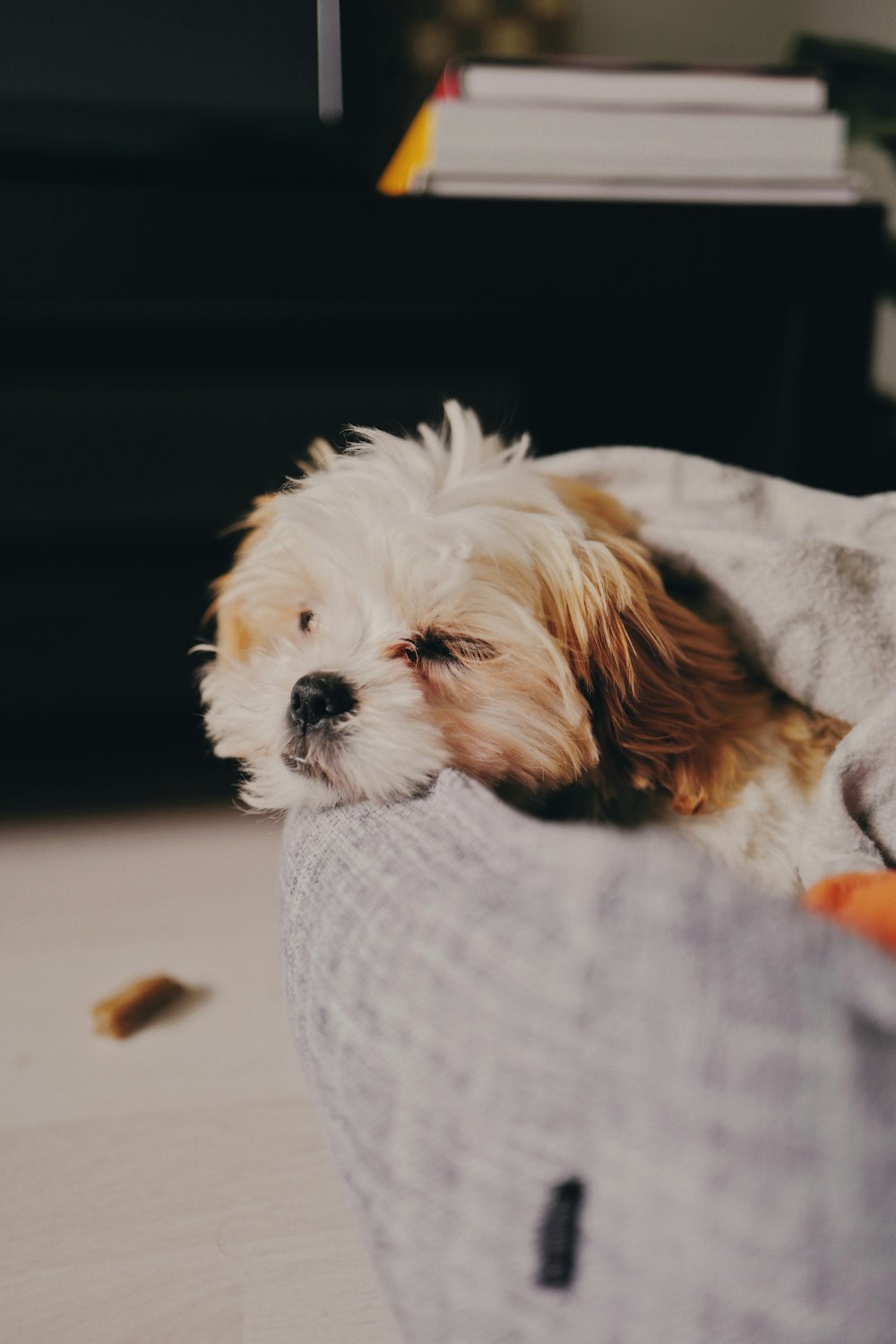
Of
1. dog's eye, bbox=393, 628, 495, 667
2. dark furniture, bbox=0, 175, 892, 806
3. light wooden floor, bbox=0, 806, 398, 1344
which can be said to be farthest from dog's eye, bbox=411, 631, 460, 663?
dark furniture, bbox=0, 175, 892, 806

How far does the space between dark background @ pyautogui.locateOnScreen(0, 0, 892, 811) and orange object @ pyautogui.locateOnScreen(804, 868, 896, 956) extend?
768 millimetres

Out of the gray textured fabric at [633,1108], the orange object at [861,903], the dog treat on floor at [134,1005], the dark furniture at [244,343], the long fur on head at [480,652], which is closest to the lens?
the gray textured fabric at [633,1108]

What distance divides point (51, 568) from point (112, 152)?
53 centimetres

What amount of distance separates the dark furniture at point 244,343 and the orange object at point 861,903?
777 mm

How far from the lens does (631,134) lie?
115cm

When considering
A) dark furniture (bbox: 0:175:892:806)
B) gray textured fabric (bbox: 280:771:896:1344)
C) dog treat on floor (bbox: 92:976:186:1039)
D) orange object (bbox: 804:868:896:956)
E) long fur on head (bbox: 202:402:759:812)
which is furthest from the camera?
dark furniture (bbox: 0:175:892:806)

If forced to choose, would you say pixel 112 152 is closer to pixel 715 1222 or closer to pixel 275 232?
pixel 275 232

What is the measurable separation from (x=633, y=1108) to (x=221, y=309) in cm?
101

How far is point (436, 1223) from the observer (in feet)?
1.42

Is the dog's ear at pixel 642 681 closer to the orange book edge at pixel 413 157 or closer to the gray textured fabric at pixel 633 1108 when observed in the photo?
the gray textured fabric at pixel 633 1108

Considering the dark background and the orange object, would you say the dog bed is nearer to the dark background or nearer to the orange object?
the orange object

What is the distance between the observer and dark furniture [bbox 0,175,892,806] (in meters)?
1.06

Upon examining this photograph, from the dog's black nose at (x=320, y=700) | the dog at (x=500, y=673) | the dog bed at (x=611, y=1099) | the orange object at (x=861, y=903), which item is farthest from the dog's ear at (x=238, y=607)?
the orange object at (x=861, y=903)

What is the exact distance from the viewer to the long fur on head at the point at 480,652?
0.69 meters
